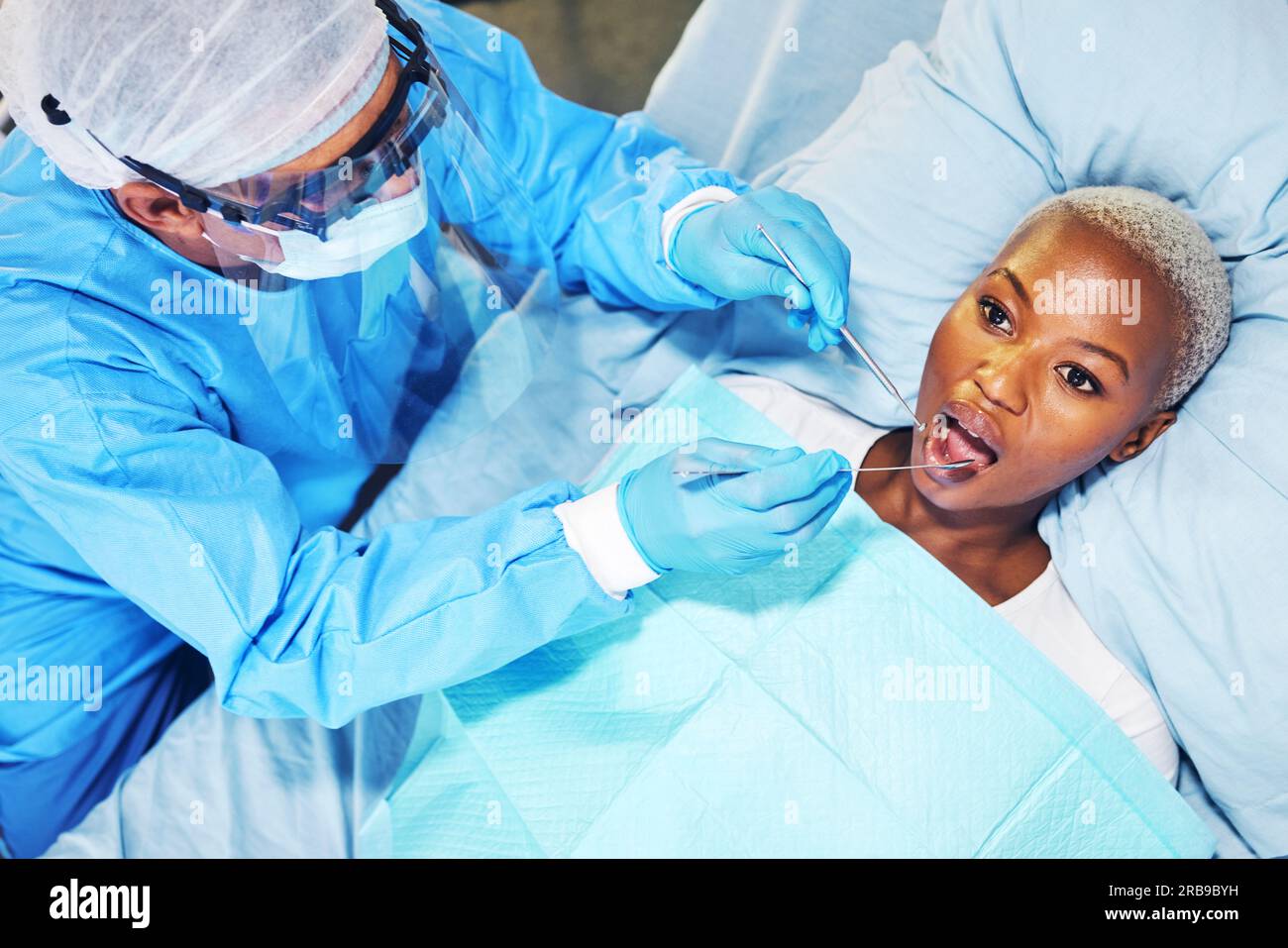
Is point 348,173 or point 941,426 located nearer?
point 348,173

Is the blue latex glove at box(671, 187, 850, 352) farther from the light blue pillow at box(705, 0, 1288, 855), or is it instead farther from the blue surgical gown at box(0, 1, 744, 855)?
the blue surgical gown at box(0, 1, 744, 855)

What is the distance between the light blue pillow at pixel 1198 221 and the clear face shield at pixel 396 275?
1.81ft

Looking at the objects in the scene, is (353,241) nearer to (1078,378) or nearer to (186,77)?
(186,77)

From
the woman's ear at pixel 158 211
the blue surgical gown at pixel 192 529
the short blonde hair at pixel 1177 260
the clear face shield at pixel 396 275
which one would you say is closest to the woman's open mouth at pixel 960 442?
the short blonde hair at pixel 1177 260

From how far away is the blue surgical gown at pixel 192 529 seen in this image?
1203 millimetres

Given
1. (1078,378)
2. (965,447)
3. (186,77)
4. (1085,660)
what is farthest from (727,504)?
(186,77)

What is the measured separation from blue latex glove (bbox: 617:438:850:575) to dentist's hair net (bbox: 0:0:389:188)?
55 cm

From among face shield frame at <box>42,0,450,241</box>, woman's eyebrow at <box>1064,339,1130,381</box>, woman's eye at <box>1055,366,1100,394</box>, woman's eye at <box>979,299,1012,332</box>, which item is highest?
face shield frame at <box>42,0,450,241</box>

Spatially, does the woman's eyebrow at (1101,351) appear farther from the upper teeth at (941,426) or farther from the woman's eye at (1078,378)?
the upper teeth at (941,426)

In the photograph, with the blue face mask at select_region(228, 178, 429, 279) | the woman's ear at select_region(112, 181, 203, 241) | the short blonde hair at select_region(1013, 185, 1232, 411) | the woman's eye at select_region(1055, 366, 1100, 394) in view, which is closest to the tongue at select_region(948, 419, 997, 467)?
the woman's eye at select_region(1055, 366, 1100, 394)

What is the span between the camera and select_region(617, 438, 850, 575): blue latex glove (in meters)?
1.26

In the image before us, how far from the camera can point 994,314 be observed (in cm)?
140

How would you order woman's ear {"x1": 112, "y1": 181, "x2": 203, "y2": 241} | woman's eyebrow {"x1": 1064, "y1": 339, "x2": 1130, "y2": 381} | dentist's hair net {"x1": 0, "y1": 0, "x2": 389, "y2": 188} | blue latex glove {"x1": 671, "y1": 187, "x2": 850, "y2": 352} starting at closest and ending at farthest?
1. dentist's hair net {"x1": 0, "y1": 0, "x2": 389, "y2": 188}
2. woman's ear {"x1": 112, "y1": 181, "x2": 203, "y2": 241}
3. woman's eyebrow {"x1": 1064, "y1": 339, "x2": 1130, "y2": 381}
4. blue latex glove {"x1": 671, "y1": 187, "x2": 850, "y2": 352}

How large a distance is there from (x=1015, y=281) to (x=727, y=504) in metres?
0.48
